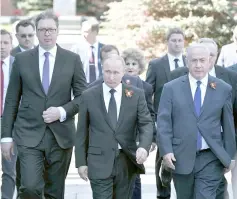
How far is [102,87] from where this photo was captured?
8.07 meters

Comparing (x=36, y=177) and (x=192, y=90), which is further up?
(x=192, y=90)

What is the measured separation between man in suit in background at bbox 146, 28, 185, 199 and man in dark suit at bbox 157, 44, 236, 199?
2.41 m

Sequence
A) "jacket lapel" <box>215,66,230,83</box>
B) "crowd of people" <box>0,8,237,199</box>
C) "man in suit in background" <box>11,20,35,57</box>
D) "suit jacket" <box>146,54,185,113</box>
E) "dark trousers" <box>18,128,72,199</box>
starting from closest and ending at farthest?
1. "crowd of people" <box>0,8,237,199</box>
2. "dark trousers" <box>18,128,72,199</box>
3. "jacket lapel" <box>215,66,230,83</box>
4. "suit jacket" <box>146,54,185,113</box>
5. "man in suit in background" <box>11,20,35,57</box>

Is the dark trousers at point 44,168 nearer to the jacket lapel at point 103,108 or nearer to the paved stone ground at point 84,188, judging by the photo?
the jacket lapel at point 103,108

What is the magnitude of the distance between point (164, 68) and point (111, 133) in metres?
2.83

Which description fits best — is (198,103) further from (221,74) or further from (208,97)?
(221,74)

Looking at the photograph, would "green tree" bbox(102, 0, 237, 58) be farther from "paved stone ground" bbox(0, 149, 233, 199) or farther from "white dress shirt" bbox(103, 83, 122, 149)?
"white dress shirt" bbox(103, 83, 122, 149)

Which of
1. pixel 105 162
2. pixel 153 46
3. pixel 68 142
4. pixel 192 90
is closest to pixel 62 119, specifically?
pixel 68 142

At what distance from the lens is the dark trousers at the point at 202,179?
25.5 ft

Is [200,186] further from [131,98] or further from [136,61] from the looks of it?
[136,61]

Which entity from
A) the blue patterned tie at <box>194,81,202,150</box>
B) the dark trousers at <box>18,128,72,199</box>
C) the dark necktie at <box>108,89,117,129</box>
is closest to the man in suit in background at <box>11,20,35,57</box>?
the dark trousers at <box>18,128,72,199</box>

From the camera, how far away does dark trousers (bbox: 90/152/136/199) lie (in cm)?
788

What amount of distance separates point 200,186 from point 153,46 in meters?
17.4

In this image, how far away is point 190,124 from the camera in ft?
25.8
